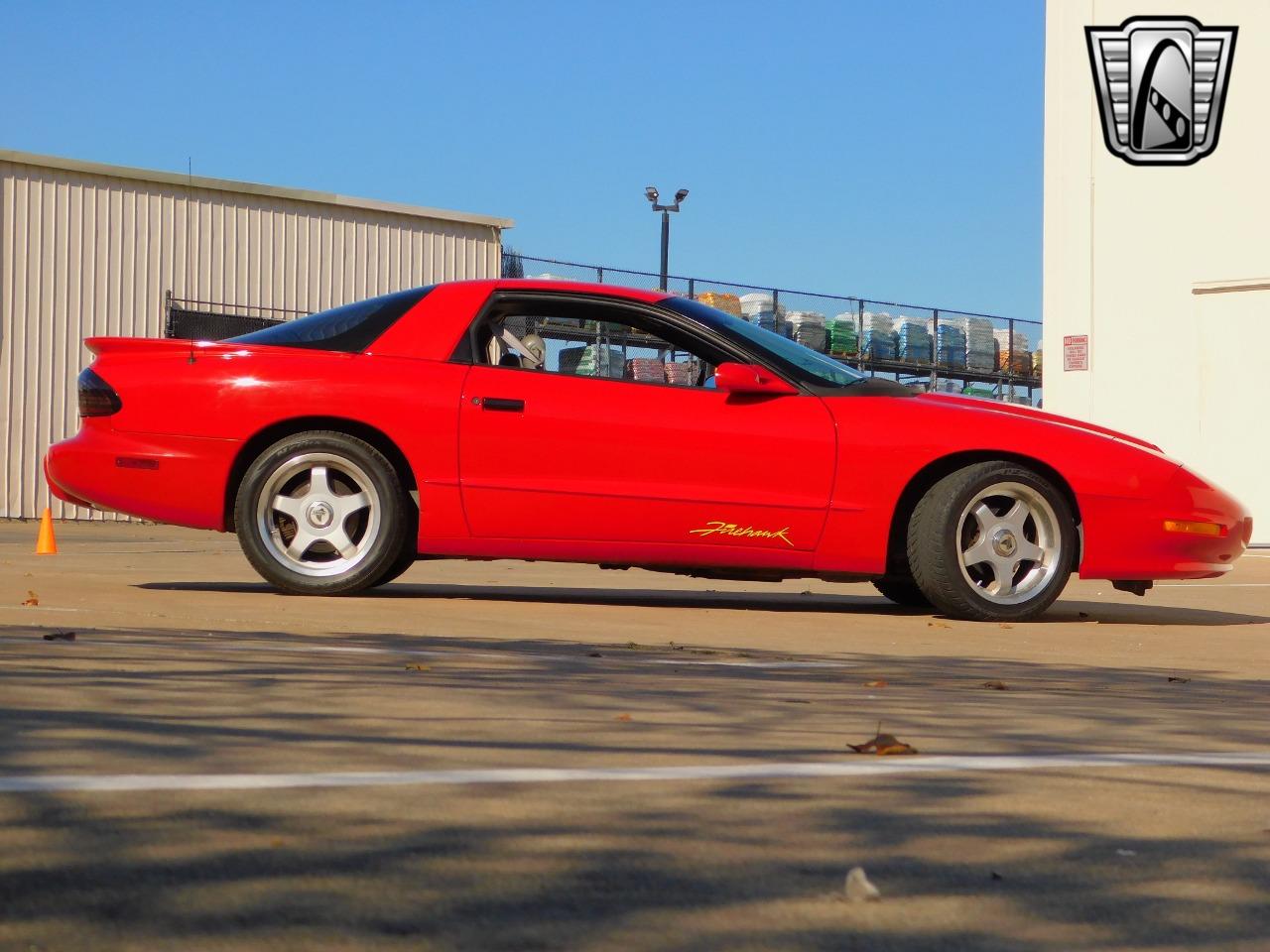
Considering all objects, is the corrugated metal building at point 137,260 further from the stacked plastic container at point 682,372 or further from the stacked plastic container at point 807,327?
the stacked plastic container at point 682,372

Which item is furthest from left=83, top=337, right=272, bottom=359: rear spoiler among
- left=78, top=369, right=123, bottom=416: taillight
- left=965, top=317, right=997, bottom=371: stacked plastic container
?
left=965, top=317, right=997, bottom=371: stacked plastic container

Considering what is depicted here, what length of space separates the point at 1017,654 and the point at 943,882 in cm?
372

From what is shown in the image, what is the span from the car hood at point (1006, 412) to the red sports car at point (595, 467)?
23 millimetres

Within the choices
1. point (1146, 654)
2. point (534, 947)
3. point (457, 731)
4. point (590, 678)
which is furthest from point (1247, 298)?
point (534, 947)

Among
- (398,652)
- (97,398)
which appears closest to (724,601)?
(97,398)

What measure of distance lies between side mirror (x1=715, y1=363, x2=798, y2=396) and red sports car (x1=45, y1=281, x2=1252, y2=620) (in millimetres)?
11

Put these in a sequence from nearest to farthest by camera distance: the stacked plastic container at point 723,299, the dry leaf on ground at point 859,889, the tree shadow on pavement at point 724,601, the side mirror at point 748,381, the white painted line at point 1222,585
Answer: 1. the dry leaf on ground at point 859,889
2. the side mirror at point 748,381
3. the tree shadow on pavement at point 724,601
4. the white painted line at point 1222,585
5. the stacked plastic container at point 723,299

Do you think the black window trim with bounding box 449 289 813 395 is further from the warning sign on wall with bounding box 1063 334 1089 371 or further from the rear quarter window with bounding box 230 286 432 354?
A: the warning sign on wall with bounding box 1063 334 1089 371

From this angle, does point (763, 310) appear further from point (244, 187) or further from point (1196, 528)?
point (1196, 528)

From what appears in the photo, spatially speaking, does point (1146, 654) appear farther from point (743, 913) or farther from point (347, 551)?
point (743, 913)

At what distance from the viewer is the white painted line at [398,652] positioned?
183 inches

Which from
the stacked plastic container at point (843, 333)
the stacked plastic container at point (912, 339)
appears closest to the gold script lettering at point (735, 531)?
the stacked plastic container at point (843, 333)

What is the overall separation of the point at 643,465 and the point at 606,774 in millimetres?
4296

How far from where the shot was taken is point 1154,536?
23.7 feet
